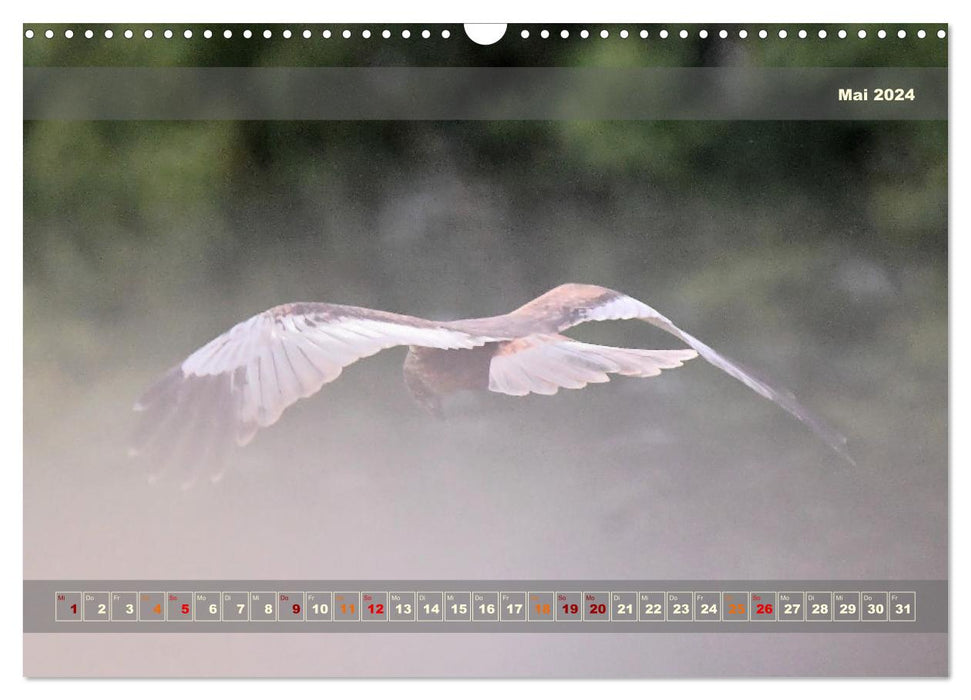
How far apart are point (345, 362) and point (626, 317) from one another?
43 cm

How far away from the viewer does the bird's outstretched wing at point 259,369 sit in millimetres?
1747

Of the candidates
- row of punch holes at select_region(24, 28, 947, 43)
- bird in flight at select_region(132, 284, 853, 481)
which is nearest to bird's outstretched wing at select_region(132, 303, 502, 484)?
bird in flight at select_region(132, 284, 853, 481)

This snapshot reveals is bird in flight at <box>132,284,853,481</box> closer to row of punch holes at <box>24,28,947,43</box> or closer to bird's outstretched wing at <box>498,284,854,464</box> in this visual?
bird's outstretched wing at <box>498,284,854,464</box>

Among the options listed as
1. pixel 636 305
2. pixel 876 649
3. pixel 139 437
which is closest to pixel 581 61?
pixel 636 305

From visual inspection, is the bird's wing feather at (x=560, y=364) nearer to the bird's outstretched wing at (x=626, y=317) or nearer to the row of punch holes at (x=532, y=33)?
the bird's outstretched wing at (x=626, y=317)

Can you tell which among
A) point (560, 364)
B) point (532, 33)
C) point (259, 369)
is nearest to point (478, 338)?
point (560, 364)

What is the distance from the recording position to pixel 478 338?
176cm

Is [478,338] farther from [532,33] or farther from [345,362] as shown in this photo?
[532,33]

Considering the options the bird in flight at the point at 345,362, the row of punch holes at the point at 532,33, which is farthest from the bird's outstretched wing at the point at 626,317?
the row of punch holes at the point at 532,33

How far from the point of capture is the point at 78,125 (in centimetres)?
176

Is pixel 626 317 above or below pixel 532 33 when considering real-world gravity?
below

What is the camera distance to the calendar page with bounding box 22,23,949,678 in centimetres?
175

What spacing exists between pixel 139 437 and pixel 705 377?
0.86 meters
